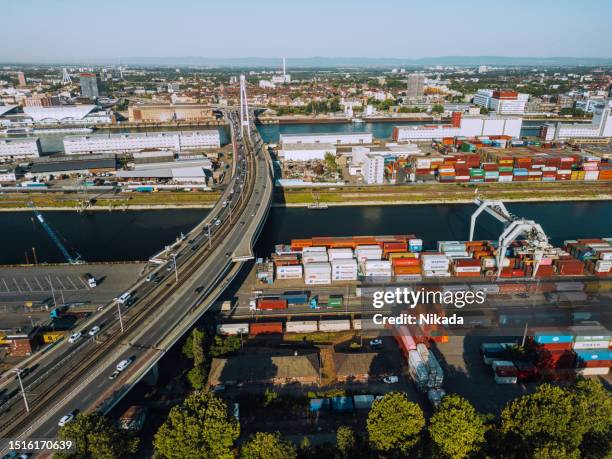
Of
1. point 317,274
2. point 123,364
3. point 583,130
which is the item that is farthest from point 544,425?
point 583,130

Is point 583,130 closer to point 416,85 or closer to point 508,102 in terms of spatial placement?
point 508,102

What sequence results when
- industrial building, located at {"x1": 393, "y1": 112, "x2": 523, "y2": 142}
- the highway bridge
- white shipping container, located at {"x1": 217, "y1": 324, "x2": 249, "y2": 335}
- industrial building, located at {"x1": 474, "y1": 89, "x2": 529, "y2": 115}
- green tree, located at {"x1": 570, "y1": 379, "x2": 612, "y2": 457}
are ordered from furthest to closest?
1. industrial building, located at {"x1": 474, "y1": 89, "x2": 529, "y2": 115}
2. industrial building, located at {"x1": 393, "y1": 112, "x2": 523, "y2": 142}
3. white shipping container, located at {"x1": 217, "y1": 324, "x2": 249, "y2": 335}
4. the highway bridge
5. green tree, located at {"x1": 570, "y1": 379, "x2": 612, "y2": 457}

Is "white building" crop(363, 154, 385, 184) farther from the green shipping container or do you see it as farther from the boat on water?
the boat on water

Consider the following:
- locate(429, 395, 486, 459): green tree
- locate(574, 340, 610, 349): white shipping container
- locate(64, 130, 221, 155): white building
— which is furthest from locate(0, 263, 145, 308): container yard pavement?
locate(64, 130, 221, 155): white building

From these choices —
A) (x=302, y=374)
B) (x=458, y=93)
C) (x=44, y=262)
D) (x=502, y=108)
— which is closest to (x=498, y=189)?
(x=302, y=374)

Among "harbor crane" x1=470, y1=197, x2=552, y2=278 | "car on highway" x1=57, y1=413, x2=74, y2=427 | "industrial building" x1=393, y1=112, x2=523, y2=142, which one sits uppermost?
"industrial building" x1=393, y1=112, x2=523, y2=142

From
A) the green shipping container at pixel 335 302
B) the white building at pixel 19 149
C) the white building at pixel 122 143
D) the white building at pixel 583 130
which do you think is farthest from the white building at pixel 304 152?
the white building at pixel 583 130

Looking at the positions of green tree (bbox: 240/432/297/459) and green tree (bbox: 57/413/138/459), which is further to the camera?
green tree (bbox: 240/432/297/459)
